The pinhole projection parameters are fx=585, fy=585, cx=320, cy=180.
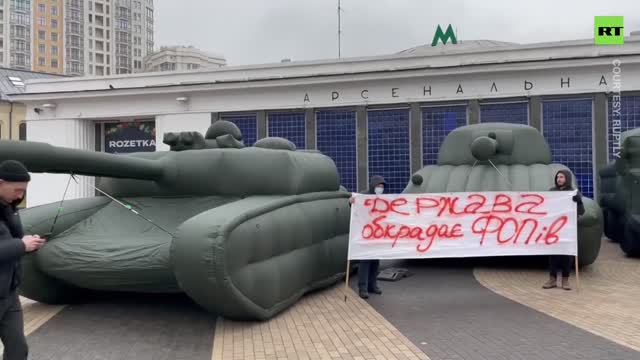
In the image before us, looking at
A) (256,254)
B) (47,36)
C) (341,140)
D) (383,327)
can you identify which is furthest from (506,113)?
(47,36)

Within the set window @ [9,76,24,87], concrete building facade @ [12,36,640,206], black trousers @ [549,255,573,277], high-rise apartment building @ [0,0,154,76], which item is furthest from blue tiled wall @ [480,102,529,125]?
high-rise apartment building @ [0,0,154,76]

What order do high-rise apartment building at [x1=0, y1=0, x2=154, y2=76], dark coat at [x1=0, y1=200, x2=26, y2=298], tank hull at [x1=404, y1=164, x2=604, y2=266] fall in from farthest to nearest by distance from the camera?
high-rise apartment building at [x1=0, y1=0, x2=154, y2=76] < tank hull at [x1=404, y1=164, x2=604, y2=266] < dark coat at [x1=0, y1=200, x2=26, y2=298]

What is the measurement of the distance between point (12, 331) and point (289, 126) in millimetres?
15303

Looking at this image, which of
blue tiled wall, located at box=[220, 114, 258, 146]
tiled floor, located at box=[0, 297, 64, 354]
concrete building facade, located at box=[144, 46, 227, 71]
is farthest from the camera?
concrete building facade, located at box=[144, 46, 227, 71]

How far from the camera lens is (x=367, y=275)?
7.81 metres

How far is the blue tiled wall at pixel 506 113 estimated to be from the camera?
16859 mm

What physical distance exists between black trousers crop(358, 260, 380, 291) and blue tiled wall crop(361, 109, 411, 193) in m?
9.97

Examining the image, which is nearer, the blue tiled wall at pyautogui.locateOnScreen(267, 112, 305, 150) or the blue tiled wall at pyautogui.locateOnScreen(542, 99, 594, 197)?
the blue tiled wall at pyautogui.locateOnScreen(542, 99, 594, 197)

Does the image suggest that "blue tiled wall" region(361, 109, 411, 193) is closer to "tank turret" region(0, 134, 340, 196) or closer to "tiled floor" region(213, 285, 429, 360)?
"tank turret" region(0, 134, 340, 196)

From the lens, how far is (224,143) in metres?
7.91

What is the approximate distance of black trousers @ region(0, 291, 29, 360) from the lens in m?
3.86

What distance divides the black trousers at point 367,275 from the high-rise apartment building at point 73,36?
94.1 metres

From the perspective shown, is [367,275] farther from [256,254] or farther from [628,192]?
[628,192]

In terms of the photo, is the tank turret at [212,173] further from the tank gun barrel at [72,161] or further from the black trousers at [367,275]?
the black trousers at [367,275]
